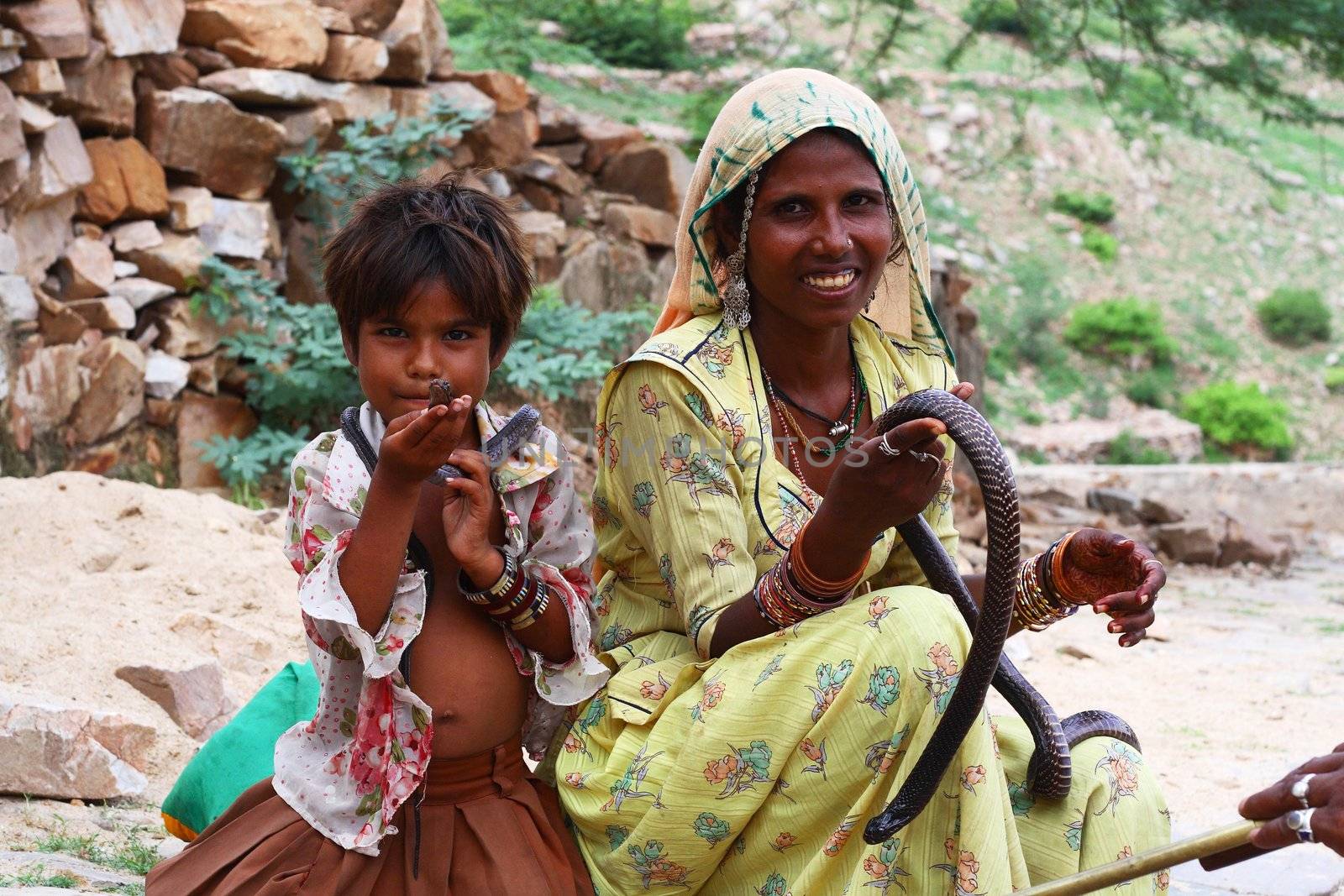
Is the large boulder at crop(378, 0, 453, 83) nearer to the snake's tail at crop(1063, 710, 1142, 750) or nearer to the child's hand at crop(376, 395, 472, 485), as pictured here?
the child's hand at crop(376, 395, 472, 485)

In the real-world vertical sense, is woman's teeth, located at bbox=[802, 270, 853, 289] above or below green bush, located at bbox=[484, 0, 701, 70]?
above

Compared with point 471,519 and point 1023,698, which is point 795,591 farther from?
point 471,519

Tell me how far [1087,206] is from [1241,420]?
520 centimetres

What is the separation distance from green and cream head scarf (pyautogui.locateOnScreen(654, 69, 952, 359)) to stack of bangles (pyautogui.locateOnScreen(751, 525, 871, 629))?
62cm

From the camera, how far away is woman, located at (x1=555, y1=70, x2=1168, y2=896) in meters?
1.94

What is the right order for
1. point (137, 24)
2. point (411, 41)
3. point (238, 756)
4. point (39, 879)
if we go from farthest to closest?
point (411, 41) → point (137, 24) → point (238, 756) → point (39, 879)

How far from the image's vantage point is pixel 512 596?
2.15m

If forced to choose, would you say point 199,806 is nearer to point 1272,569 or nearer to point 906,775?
point 906,775

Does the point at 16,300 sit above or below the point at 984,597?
below

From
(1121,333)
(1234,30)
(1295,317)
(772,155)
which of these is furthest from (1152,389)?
(772,155)

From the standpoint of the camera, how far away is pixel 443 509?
7.14 ft

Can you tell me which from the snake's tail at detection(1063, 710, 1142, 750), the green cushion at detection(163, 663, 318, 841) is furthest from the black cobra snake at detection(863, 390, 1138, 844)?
the green cushion at detection(163, 663, 318, 841)

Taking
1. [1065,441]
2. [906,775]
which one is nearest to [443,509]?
[906,775]

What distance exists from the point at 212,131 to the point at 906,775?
18.6 ft
